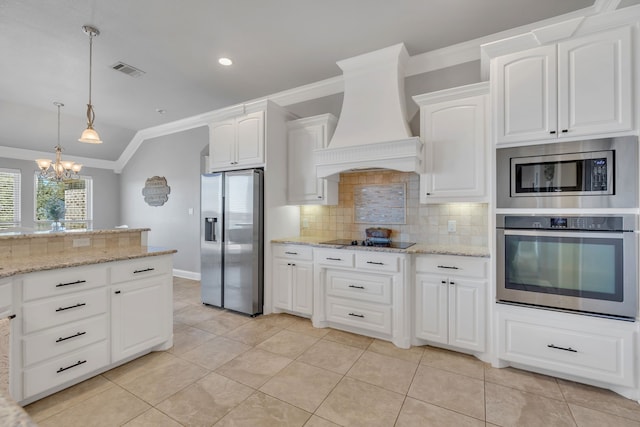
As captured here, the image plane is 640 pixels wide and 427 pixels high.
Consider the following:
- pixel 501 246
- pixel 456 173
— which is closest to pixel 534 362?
pixel 501 246

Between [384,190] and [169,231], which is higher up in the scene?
[384,190]

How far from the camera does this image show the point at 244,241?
3.54m

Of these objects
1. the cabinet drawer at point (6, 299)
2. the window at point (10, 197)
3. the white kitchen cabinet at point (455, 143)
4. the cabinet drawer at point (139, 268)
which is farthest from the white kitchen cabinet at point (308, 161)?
the window at point (10, 197)

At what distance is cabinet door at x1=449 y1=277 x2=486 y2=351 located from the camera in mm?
2506

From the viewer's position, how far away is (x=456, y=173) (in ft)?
9.23

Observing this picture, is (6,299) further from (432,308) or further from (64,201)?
(64,201)

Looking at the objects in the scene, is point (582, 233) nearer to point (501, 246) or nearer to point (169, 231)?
Answer: point (501, 246)

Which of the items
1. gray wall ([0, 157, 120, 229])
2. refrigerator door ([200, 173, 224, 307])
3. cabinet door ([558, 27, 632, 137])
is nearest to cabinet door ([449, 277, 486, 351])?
cabinet door ([558, 27, 632, 137])

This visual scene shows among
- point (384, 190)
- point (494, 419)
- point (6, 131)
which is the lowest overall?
point (494, 419)

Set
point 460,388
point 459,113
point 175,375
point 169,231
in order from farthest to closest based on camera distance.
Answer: point 169,231
point 459,113
point 175,375
point 460,388

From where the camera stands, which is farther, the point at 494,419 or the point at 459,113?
the point at 459,113

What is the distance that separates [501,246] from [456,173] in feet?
2.59

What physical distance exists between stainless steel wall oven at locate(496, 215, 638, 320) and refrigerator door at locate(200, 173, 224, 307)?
2998 millimetres

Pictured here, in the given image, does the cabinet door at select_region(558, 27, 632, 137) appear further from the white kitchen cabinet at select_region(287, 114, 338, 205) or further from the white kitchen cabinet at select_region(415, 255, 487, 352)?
the white kitchen cabinet at select_region(287, 114, 338, 205)
